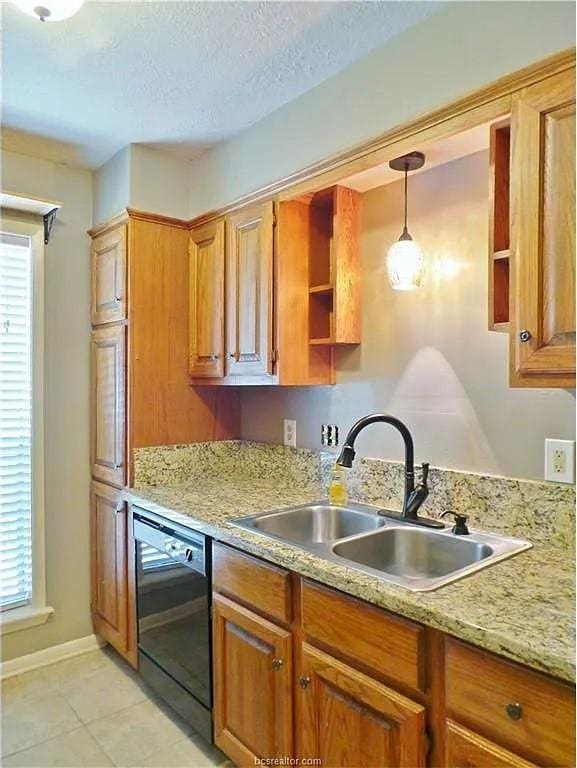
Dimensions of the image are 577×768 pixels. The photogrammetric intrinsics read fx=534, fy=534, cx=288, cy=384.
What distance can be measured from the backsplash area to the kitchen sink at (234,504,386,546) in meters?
0.13

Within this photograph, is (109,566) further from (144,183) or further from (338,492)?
(144,183)

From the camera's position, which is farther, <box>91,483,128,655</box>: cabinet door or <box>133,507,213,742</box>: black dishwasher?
<box>91,483,128,655</box>: cabinet door

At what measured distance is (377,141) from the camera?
1.71 metres

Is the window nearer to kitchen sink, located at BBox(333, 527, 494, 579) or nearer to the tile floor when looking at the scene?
the tile floor

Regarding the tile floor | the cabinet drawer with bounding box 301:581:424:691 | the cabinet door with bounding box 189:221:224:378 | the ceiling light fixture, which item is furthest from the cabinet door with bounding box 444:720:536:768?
the ceiling light fixture

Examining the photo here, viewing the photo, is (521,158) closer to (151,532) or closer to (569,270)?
(569,270)

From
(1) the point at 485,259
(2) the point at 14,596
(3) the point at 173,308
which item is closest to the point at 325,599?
(1) the point at 485,259

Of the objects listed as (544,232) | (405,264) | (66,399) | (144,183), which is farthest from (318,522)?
(144,183)

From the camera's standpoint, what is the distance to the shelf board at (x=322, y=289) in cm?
219

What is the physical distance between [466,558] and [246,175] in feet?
5.73

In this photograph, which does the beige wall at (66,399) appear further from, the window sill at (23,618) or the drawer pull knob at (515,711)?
the drawer pull knob at (515,711)

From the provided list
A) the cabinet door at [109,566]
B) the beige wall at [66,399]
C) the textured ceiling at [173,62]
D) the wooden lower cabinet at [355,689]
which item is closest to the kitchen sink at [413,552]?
the wooden lower cabinet at [355,689]

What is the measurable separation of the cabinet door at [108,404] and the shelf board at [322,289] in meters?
0.91

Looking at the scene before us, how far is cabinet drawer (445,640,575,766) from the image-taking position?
0.98 meters
